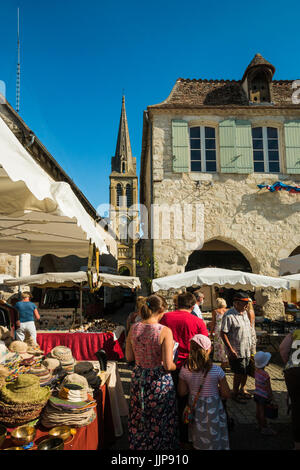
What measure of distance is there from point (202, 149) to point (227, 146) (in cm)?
93

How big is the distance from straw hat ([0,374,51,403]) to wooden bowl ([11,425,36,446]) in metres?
0.17

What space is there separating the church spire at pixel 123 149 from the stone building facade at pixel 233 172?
45.3 m

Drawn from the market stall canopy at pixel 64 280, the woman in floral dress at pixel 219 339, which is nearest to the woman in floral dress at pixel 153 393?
the woman in floral dress at pixel 219 339

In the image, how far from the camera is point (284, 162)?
11.7m

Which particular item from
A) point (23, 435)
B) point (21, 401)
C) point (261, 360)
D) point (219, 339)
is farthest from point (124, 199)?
point (23, 435)

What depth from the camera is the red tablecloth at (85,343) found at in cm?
652

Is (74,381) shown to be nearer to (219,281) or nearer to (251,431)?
(251,431)

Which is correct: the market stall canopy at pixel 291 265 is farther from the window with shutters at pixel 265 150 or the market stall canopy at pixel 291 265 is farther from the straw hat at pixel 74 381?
the window with shutters at pixel 265 150

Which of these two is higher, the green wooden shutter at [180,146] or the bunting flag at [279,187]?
the green wooden shutter at [180,146]

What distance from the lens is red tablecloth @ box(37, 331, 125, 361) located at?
6.52 m

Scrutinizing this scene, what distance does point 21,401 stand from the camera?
219cm

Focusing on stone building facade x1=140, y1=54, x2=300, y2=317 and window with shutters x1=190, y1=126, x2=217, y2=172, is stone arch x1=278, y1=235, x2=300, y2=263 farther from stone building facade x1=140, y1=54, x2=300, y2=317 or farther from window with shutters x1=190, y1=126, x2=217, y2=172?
window with shutters x1=190, y1=126, x2=217, y2=172

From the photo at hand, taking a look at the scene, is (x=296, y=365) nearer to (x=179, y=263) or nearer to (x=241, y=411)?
(x=241, y=411)

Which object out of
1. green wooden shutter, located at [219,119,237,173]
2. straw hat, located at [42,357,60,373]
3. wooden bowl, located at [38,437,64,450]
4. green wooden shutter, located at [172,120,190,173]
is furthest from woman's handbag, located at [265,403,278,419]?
green wooden shutter, located at [219,119,237,173]
